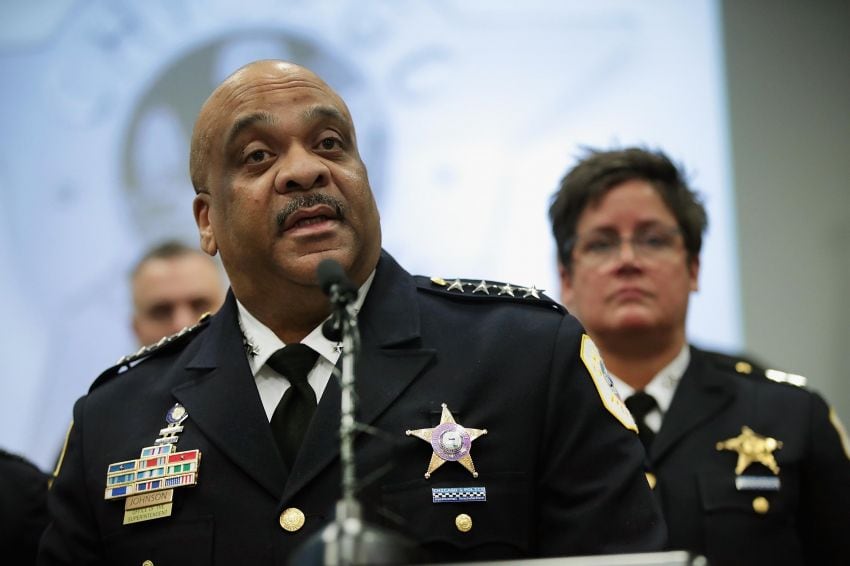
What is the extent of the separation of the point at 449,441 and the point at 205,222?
35.3 inches

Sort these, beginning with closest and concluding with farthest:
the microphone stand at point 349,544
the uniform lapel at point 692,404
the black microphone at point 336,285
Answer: the microphone stand at point 349,544 → the black microphone at point 336,285 → the uniform lapel at point 692,404

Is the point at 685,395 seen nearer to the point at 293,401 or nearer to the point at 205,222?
the point at 293,401

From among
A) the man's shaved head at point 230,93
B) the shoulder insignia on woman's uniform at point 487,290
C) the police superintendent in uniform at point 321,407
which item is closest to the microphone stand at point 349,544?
the police superintendent in uniform at point 321,407

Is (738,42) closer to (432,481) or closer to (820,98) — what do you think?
(820,98)

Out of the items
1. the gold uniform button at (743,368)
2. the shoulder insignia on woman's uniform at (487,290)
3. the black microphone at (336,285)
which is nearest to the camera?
the black microphone at (336,285)

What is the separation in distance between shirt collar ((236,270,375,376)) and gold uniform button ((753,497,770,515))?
1.29 m

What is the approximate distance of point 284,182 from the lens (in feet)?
7.98

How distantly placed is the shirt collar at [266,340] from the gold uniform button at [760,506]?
4.24 ft

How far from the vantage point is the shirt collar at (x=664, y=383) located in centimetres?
334

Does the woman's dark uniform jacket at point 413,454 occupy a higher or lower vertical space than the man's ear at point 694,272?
lower

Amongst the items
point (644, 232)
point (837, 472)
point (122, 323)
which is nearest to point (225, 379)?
point (644, 232)

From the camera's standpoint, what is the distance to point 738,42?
4.82 m

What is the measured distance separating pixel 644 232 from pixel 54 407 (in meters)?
2.49

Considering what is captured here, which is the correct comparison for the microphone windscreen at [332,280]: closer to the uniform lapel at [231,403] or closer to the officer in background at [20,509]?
the uniform lapel at [231,403]
